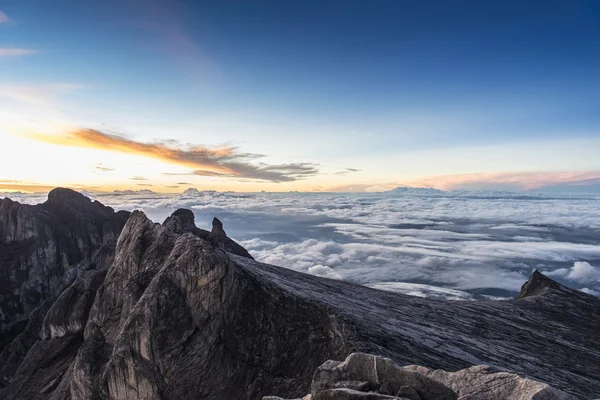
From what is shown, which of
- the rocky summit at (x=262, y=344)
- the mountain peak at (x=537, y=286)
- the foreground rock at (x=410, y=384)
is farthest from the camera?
the mountain peak at (x=537, y=286)

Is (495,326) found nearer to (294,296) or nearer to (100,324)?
(294,296)

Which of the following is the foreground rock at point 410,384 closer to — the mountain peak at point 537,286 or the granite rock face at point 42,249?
the mountain peak at point 537,286

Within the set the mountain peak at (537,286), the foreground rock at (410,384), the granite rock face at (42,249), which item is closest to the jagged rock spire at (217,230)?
the granite rock face at (42,249)

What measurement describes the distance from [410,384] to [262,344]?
12100mm

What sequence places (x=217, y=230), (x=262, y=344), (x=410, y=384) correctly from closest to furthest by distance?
(x=410, y=384)
(x=262, y=344)
(x=217, y=230)

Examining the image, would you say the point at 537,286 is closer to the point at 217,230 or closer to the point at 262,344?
the point at 262,344

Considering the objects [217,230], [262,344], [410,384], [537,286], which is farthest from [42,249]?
[410,384]

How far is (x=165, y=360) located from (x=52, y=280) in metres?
158

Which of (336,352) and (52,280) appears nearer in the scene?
(336,352)

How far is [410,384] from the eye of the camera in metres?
11.6

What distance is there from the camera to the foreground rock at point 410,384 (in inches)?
431

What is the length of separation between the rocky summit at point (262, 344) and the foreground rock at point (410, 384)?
4cm

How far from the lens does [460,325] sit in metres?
35.3

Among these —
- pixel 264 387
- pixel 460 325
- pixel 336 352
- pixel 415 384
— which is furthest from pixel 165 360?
pixel 460 325
